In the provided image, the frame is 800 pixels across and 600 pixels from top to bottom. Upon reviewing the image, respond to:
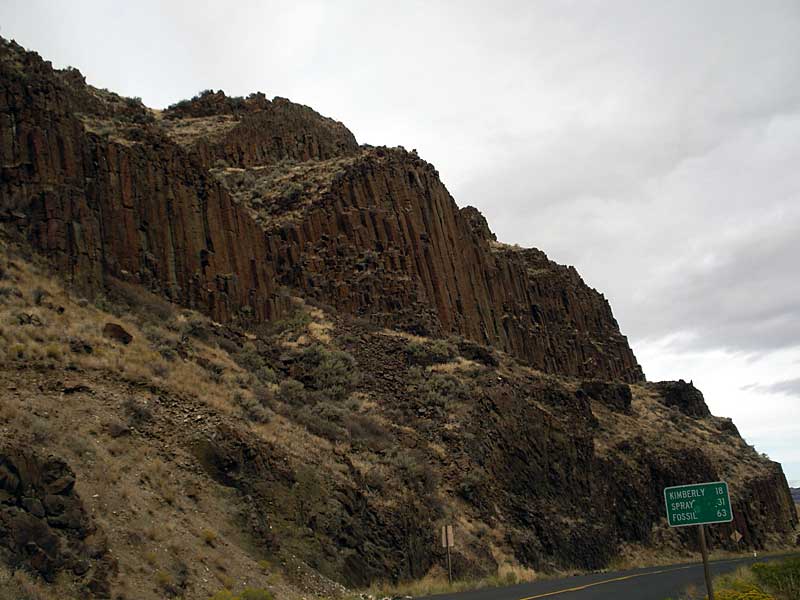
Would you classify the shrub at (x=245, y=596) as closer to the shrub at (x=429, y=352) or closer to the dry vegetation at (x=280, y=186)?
the shrub at (x=429, y=352)

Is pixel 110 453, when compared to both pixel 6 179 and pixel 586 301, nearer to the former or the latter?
pixel 6 179

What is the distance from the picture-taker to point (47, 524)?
14891 millimetres

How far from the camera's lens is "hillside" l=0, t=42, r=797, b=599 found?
1888cm

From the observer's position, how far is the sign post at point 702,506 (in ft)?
44.0

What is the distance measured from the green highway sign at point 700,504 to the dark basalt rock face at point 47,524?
10.8m

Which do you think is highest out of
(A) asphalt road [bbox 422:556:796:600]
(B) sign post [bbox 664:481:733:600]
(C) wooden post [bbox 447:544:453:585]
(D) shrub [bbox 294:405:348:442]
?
(D) shrub [bbox 294:405:348:442]

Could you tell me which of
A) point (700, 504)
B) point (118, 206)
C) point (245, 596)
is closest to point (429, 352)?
point (118, 206)

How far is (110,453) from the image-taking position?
66.9ft

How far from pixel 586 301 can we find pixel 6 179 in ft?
205

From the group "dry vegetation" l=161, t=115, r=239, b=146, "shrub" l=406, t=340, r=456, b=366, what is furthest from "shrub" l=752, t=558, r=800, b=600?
"dry vegetation" l=161, t=115, r=239, b=146

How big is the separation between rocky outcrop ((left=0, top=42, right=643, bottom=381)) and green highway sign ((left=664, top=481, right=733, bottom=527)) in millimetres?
25192

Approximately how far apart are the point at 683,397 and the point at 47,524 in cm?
7171

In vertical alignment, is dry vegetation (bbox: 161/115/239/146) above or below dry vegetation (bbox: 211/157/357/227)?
above

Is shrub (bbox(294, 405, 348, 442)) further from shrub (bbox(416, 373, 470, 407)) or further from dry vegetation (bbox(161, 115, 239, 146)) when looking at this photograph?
dry vegetation (bbox(161, 115, 239, 146))
